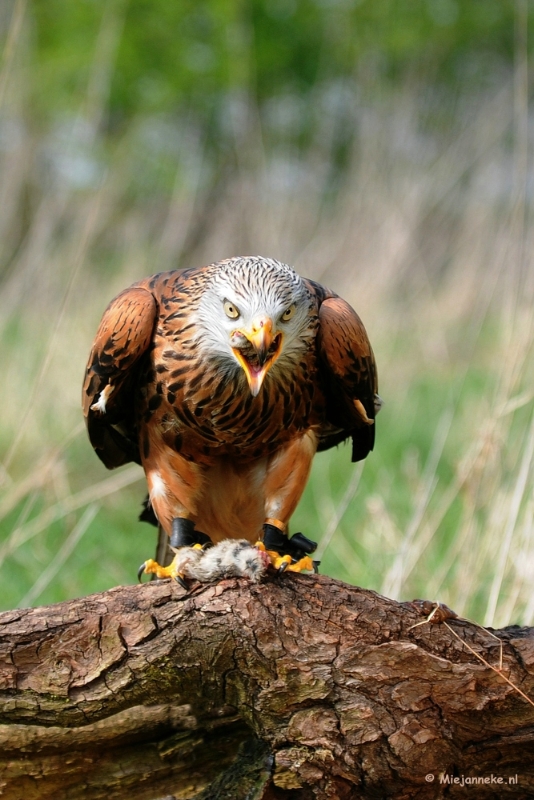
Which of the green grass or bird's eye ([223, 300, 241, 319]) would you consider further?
the green grass

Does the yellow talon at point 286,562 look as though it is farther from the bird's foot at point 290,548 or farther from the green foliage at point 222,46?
the green foliage at point 222,46

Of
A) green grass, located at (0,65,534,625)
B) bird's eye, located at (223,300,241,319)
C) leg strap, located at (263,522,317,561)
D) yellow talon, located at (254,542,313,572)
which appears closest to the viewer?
yellow talon, located at (254,542,313,572)

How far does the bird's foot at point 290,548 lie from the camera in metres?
3.36

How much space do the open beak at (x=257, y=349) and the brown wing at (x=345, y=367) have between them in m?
0.42

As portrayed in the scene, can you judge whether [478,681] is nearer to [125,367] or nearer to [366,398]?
[366,398]

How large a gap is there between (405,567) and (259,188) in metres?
5.46

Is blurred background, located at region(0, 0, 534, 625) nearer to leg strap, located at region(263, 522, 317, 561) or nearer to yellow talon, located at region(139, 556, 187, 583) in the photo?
leg strap, located at region(263, 522, 317, 561)

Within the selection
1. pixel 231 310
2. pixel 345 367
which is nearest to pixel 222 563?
pixel 231 310

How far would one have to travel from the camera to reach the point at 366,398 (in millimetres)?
3818

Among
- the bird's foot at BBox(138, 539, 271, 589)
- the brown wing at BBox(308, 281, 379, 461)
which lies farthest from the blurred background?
the bird's foot at BBox(138, 539, 271, 589)

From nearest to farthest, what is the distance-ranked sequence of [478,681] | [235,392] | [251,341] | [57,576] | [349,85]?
[478,681], [251,341], [235,392], [57,576], [349,85]

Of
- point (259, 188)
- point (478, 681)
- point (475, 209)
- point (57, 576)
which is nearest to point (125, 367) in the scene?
point (478, 681)

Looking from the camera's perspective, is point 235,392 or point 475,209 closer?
point 235,392

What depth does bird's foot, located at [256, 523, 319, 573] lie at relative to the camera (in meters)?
3.36
